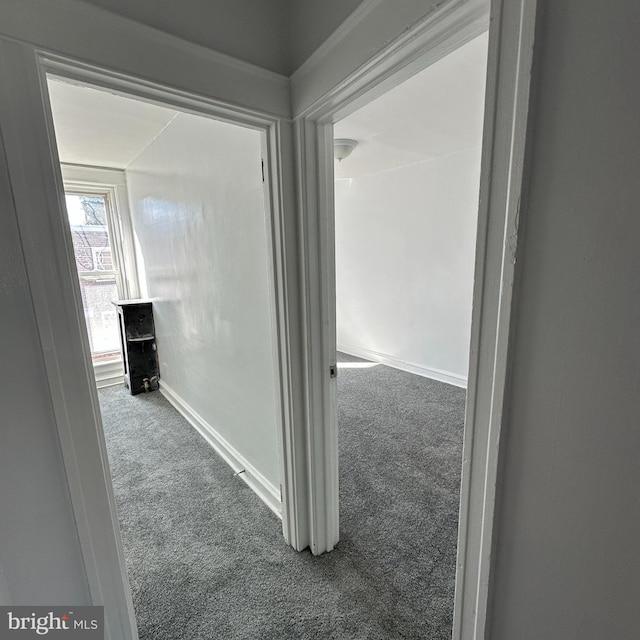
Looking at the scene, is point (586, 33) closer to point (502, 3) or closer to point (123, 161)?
point (502, 3)

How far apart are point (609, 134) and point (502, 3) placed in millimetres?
331

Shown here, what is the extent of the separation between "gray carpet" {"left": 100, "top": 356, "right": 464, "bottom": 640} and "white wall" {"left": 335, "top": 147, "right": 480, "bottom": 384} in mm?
1235

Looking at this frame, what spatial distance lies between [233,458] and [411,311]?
259 centimetres

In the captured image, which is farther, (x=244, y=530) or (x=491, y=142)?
(x=244, y=530)

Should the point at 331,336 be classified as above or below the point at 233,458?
above

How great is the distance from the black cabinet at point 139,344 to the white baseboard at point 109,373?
33 centimetres

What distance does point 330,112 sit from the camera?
114cm

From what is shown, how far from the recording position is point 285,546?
1.63m

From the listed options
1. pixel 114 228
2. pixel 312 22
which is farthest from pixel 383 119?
pixel 114 228

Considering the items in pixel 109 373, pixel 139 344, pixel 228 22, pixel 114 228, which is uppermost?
pixel 228 22

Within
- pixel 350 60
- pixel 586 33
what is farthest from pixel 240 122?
pixel 586 33
